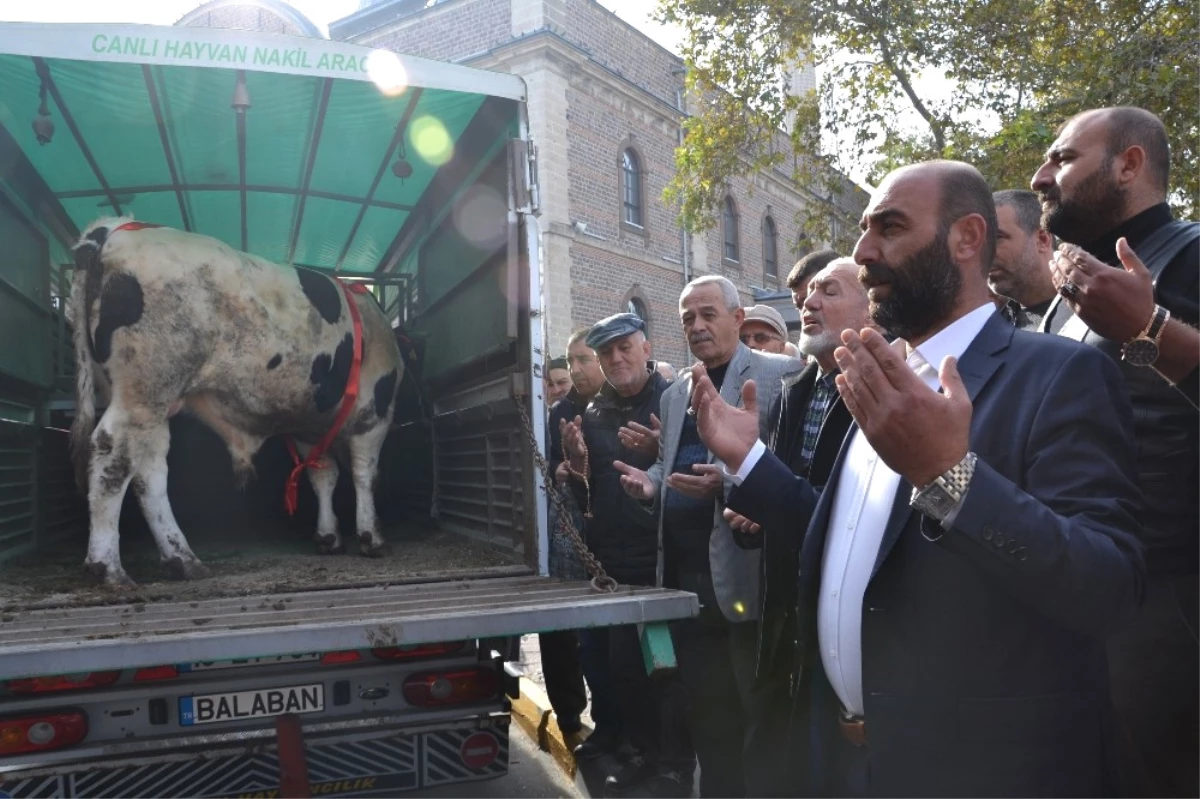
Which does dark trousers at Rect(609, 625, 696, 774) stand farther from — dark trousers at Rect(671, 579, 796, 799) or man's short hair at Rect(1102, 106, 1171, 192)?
man's short hair at Rect(1102, 106, 1171, 192)

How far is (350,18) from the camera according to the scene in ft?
76.5

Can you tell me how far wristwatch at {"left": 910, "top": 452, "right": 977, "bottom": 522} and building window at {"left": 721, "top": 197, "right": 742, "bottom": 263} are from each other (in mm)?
24319

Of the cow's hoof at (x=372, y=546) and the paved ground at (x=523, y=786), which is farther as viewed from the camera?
the cow's hoof at (x=372, y=546)

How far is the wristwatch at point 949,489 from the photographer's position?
147cm

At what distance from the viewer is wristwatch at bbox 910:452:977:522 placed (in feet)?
4.83

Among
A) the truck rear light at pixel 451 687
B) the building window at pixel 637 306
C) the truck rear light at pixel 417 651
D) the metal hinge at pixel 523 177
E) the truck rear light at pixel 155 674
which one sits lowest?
the truck rear light at pixel 451 687

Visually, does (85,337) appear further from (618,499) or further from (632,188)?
(632,188)

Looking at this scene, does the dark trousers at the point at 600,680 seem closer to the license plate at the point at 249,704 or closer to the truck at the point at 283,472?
the truck at the point at 283,472

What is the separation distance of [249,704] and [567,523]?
130cm

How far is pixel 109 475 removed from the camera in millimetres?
4301

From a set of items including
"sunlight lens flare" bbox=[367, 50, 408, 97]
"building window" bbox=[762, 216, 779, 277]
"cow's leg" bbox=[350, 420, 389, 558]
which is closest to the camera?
"sunlight lens flare" bbox=[367, 50, 408, 97]

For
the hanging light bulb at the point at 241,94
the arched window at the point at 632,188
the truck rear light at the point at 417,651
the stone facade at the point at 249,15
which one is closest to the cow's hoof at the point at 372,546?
the truck rear light at the point at 417,651

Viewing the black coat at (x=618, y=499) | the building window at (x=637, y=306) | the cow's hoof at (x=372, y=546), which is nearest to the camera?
the black coat at (x=618, y=499)

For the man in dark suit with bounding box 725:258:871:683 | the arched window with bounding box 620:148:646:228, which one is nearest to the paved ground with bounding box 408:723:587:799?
the man in dark suit with bounding box 725:258:871:683
